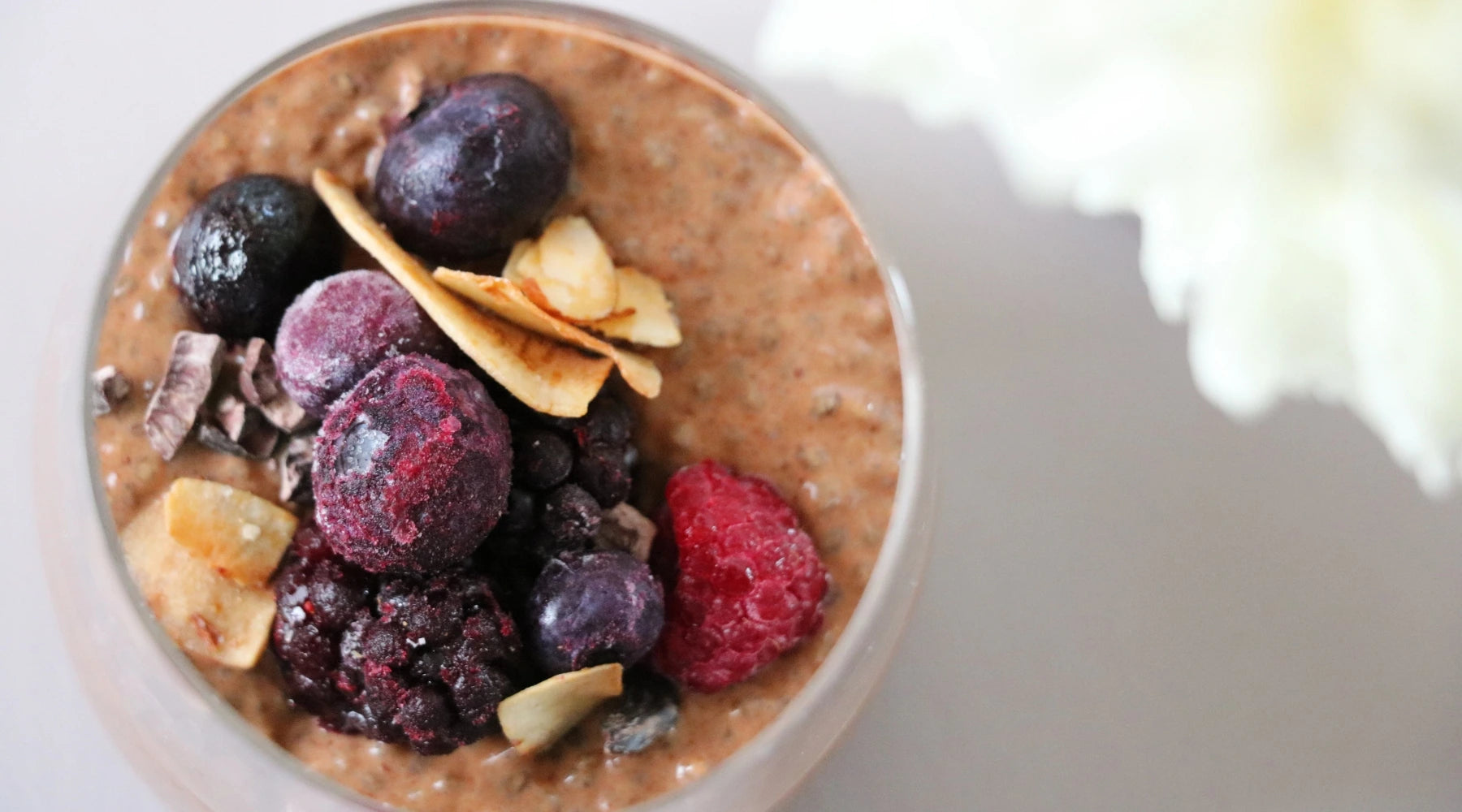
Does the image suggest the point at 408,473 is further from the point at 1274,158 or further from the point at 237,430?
the point at 1274,158

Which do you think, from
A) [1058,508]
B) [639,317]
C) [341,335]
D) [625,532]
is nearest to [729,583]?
[625,532]

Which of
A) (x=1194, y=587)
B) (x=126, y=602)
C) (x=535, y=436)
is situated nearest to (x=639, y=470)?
(x=535, y=436)

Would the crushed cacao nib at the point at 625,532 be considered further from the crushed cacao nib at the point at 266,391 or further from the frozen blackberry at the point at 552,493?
the crushed cacao nib at the point at 266,391

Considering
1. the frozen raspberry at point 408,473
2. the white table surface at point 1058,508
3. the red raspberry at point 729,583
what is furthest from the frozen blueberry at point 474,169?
the white table surface at point 1058,508

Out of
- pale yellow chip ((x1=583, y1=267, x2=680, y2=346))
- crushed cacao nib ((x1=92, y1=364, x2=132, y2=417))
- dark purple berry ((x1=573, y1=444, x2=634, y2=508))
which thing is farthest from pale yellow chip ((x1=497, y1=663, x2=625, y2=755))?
crushed cacao nib ((x1=92, y1=364, x2=132, y2=417))

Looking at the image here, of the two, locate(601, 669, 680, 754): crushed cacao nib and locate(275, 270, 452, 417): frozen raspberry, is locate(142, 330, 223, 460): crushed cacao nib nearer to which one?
locate(275, 270, 452, 417): frozen raspberry

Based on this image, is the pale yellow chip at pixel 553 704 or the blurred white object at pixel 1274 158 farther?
the pale yellow chip at pixel 553 704
